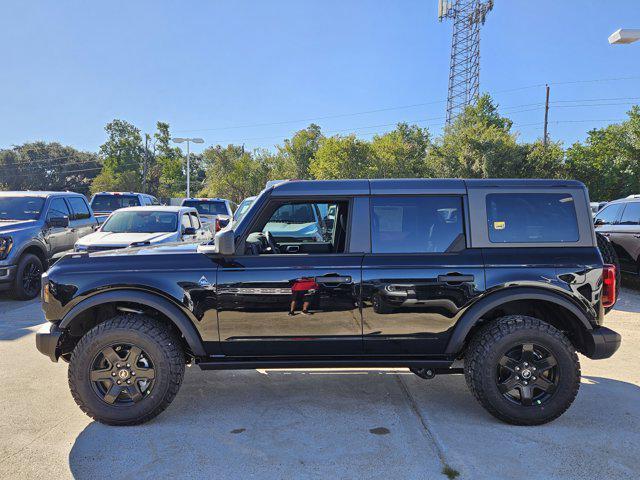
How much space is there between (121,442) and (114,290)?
3.55 ft

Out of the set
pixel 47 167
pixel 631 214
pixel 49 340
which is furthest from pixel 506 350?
pixel 47 167

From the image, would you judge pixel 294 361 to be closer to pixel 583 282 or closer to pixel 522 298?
pixel 522 298

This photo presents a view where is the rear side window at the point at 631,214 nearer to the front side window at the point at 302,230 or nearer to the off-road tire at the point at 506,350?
the off-road tire at the point at 506,350

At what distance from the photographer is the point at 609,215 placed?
8.86m

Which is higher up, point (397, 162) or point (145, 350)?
point (397, 162)

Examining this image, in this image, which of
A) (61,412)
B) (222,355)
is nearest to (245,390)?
(222,355)

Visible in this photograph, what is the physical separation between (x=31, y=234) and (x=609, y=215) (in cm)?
1093

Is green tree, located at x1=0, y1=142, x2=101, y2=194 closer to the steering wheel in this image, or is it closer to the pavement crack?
the steering wheel

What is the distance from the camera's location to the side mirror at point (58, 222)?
817 cm

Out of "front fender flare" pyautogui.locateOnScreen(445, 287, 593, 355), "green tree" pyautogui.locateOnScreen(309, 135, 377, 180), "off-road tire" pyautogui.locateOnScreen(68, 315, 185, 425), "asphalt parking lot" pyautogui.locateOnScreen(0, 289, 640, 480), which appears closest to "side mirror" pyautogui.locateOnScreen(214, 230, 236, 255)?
"off-road tire" pyautogui.locateOnScreen(68, 315, 185, 425)

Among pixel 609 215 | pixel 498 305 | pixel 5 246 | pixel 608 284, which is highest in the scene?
pixel 609 215

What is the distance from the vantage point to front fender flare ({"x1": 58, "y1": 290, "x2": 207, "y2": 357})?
3244mm

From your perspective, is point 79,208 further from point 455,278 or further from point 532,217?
point 532,217

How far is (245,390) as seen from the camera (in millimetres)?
4031
